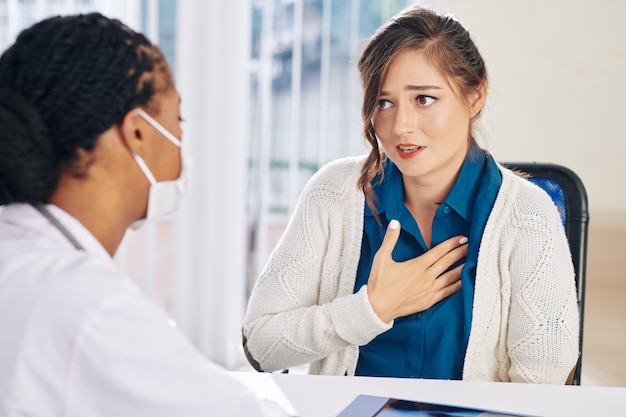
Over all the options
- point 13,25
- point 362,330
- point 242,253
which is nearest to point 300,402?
point 362,330

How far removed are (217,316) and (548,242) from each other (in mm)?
1878

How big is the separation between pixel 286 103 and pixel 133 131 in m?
2.22

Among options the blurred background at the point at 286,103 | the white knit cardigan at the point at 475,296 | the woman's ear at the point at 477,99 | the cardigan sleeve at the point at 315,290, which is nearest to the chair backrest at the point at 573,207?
the white knit cardigan at the point at 475,296

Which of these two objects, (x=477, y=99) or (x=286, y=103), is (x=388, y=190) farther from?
(x=286, y=103)

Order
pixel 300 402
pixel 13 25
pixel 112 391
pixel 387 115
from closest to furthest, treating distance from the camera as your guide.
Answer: pixel 112 391, pixel 300 402, pixel 387 115, pixel 13 25

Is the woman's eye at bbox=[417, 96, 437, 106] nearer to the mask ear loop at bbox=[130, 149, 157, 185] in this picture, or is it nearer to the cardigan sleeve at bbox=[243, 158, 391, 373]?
the cardigan sleeve at bbox=[243, 158, 391, 373]

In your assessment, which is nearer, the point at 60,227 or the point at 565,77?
the point at 60,227

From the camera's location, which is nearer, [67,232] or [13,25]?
[67,232]

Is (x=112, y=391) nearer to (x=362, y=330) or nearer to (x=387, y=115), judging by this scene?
(x=362, y=330)

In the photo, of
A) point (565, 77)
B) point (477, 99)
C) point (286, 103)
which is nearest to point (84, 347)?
point (477, 99)

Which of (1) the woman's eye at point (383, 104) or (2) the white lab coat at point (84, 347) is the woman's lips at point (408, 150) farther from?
(2) the white lab coat at point (84, 347)

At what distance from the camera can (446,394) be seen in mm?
1238

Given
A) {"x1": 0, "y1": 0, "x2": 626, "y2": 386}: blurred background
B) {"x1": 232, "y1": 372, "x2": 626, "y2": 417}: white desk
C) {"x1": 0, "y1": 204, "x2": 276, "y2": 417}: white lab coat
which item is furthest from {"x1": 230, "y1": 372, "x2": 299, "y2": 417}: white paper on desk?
{"x1": 0, "y1": 0, "x2": 626, "y2": 386}: blurred background

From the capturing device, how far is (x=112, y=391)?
2.63ft
